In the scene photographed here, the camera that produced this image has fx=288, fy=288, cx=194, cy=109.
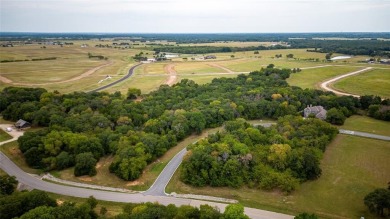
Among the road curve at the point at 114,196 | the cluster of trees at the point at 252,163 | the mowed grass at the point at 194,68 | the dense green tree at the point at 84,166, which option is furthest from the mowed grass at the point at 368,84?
the dense green tree at the point at 84,166

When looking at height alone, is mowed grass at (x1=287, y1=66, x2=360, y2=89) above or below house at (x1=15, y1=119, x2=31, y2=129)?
above

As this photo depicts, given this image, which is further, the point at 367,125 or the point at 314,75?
the point at 314,75

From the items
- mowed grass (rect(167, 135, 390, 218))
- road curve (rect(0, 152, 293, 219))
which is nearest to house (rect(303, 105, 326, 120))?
mowed grass (rect(167, 135, 390, 218))

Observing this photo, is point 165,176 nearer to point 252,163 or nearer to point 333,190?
point 252,163

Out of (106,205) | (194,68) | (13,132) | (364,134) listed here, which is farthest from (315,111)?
(194,68)

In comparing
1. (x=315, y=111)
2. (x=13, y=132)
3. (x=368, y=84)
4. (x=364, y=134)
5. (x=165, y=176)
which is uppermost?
(x=368, y=84)

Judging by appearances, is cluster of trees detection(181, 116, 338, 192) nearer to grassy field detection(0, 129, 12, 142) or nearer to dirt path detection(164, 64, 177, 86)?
grassy field detection(0, 129, 12, 142)

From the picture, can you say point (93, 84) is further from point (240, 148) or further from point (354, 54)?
point (354, 54)

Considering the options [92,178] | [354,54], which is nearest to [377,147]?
[92,178]

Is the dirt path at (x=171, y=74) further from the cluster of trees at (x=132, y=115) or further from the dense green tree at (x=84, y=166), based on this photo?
the dense green tree at (x=84, y=166)
